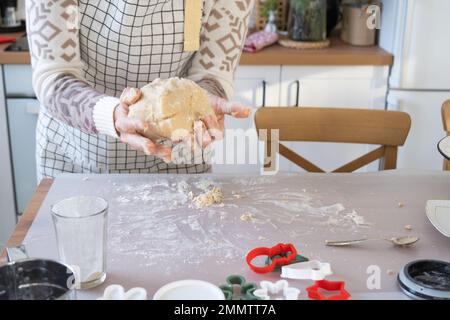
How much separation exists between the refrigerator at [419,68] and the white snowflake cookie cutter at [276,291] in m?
1.42

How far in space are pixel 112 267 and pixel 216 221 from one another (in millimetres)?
217

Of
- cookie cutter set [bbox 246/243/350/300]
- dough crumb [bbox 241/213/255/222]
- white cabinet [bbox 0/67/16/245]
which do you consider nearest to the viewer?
cookie cutter set [bbox 246/243/350/300]

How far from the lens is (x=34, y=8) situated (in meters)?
1.05

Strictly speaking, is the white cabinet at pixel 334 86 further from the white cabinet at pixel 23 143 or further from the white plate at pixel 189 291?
the white plate at pixel 189 291

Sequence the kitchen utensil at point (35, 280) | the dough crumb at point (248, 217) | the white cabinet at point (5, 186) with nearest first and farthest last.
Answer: the kitchen utensil at point (35, 280) < the dough crumb at point (248, 217) < the white cabinet at point (5, 186)

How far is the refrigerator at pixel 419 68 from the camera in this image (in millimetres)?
2000

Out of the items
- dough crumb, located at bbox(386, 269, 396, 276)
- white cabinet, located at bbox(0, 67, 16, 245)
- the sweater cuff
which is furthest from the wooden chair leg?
white cabinet, located at bbox(0, 67, 16, 245)

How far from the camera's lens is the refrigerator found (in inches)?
78.7

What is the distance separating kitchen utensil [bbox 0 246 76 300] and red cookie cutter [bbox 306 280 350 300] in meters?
0.31

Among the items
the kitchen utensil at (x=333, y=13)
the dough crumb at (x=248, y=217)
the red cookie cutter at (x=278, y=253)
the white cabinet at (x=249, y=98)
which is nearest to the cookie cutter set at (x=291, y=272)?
the red cookie cutter at (x=278, y=253)

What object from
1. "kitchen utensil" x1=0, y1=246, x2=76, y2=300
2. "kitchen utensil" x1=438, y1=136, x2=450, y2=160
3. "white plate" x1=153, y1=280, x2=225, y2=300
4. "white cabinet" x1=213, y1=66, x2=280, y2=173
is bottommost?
"white cabinet" x1=213, y1=66, x2=280, y2=173

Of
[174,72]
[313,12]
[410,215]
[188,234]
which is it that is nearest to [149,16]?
[174,72]

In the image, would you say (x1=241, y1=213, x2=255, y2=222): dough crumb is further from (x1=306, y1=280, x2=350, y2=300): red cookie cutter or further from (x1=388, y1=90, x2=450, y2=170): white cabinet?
(x1=388, y1=90, x2=450, y2=170): white cabinet

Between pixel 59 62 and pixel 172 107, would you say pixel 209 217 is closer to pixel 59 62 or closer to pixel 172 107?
pixel 172 107
